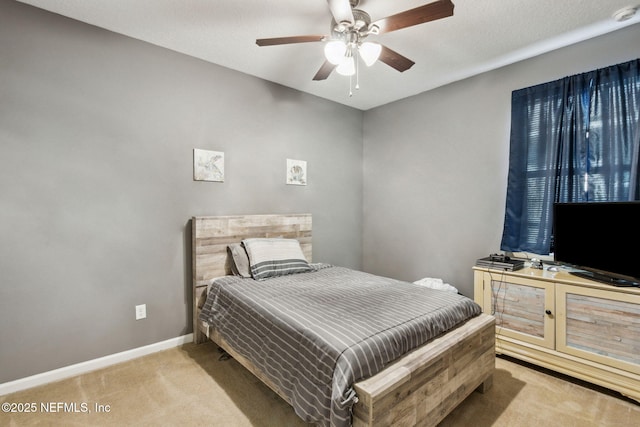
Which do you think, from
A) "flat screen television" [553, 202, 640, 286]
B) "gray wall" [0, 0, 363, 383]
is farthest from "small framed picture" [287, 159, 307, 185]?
"flat screen television" [553, 202, 640, 286]

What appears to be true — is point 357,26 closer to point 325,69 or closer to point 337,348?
point 325,69

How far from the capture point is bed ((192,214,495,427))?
133 cm

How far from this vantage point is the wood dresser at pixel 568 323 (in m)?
1.95

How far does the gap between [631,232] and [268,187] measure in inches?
120

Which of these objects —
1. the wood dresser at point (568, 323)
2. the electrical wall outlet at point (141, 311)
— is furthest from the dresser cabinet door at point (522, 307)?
the electrical wall outlet at point (141, 311)

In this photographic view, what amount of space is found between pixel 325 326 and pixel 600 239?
2160mm

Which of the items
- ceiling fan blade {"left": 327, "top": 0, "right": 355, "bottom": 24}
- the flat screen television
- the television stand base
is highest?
ceiling fan blade {"left": 327, "top": 0, "right": 355, "bottom": 24}

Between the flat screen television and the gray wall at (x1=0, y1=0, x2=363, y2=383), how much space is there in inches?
112

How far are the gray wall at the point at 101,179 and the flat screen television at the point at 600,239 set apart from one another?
9.29 ft

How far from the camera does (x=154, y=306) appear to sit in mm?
2605

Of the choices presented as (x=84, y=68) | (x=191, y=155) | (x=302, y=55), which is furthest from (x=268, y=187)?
(x=84, y=68)

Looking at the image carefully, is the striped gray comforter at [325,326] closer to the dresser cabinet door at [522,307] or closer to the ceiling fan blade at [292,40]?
the dresser cabinet door at [522,307]

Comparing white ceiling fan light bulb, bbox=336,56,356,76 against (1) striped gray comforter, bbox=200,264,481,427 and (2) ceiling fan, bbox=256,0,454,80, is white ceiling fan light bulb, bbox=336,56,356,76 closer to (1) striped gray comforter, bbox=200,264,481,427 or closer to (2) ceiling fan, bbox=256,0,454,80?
(2) ceiling fan, bbox=256,0,454,80

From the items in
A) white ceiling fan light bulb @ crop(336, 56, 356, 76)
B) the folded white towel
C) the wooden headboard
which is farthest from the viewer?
the folded white towel
